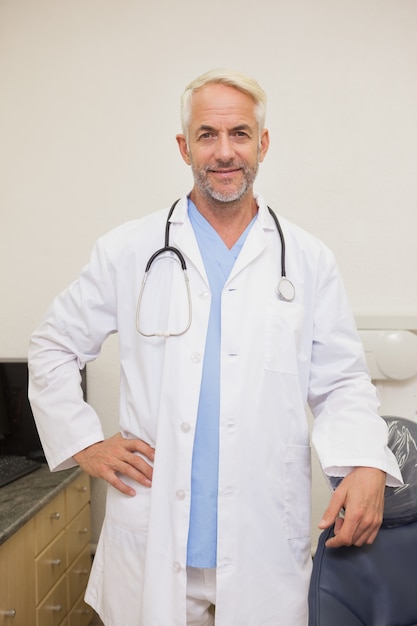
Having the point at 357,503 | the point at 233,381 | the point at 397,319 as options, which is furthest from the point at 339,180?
the point at 357,503

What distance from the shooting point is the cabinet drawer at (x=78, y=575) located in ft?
6.82

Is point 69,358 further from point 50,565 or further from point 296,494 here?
point 50,565

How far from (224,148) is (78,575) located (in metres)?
1.57

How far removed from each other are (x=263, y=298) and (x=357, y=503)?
1.43 feet

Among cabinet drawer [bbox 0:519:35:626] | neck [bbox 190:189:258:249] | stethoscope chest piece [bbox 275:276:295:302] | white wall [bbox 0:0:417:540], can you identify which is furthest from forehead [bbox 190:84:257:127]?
cabinet drawer [bbox 0:519:35:626]

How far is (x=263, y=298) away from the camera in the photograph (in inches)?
51.4

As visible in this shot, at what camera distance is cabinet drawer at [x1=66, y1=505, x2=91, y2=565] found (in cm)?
209

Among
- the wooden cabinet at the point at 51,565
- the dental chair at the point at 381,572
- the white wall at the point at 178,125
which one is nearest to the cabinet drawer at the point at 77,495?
the wooden cabinet at the point at 51,565

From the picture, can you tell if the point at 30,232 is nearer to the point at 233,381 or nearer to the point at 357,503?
the point at 233,381

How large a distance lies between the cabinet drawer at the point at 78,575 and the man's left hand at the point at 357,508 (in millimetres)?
1218

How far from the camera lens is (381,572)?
3.94ft

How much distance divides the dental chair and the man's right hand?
14.6 inches

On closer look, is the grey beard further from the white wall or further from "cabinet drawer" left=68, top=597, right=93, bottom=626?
"cabinet drawer" left=68, top=597, right=93, bottom=626

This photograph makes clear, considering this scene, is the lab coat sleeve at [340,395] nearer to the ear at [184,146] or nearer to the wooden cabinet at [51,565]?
the ear at [184,146]
